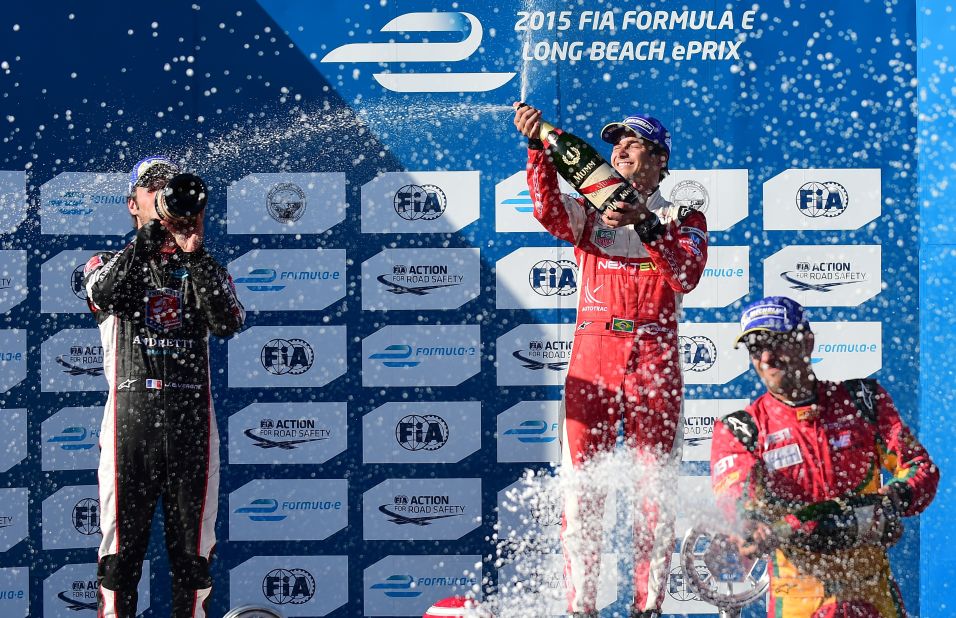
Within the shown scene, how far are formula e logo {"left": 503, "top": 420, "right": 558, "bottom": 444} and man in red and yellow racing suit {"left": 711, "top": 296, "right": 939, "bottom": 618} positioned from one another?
54.1 inches

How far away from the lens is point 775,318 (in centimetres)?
294

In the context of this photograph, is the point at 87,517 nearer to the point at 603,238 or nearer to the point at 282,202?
the point at 282,202

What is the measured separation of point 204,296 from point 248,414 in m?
1.08

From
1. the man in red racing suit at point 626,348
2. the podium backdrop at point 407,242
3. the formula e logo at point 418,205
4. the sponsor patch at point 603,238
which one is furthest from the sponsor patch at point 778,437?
the formula e logo at point 418,205

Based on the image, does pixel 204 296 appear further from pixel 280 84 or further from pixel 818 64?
pixel 818 64

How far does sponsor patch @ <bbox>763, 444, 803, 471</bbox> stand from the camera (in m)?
2.90

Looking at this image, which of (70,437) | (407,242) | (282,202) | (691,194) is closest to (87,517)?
(70,437)

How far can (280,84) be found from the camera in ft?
14.2

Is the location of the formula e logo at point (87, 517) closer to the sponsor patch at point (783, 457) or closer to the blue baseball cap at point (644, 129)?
the blue baseball cap at point (644, 129)

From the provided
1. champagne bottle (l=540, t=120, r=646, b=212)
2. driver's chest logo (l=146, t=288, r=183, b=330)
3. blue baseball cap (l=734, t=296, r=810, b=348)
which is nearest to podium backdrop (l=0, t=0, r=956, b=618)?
driver's chest logo (l=146, t=288, r=183, b=330)

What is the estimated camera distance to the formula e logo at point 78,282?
4324 millimetres

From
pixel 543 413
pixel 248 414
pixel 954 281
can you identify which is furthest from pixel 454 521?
pixel 954 281

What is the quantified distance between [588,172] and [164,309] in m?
1.46

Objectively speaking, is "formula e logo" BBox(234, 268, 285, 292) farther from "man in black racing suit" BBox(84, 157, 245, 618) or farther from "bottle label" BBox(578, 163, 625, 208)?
"bottle label" BBox(578, 163, 625, 208)
